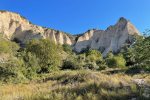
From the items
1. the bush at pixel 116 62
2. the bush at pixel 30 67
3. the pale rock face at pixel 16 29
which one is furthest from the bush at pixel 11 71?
the pale rock face at pixel 16 29

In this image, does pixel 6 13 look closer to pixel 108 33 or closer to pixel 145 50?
pixel 108 33

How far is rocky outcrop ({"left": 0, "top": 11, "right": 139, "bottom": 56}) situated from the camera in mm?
114750

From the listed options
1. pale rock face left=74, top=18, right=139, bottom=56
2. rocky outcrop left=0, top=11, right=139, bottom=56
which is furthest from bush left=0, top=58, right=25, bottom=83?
rocky outcrop left=0, top=11, right=139, bottom=56

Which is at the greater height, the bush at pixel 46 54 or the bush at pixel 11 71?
the bush at pixel 46 54

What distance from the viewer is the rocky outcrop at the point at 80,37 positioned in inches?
4518

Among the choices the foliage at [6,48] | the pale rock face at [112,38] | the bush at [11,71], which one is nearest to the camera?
the bush at [11,71]

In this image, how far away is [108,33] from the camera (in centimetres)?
12244

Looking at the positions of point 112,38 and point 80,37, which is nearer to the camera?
point 112,38

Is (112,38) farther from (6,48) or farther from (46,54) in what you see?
(46,54)

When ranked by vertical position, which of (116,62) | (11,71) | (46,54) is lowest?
(11,71)

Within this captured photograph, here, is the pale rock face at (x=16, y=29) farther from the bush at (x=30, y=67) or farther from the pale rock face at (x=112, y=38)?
the bush at (x=30, y=67)

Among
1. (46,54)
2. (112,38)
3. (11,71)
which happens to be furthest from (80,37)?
(11,71)

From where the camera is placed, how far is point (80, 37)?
149250 millimetres

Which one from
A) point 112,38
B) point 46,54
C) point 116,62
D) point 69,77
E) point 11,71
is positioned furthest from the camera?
point 112,38
